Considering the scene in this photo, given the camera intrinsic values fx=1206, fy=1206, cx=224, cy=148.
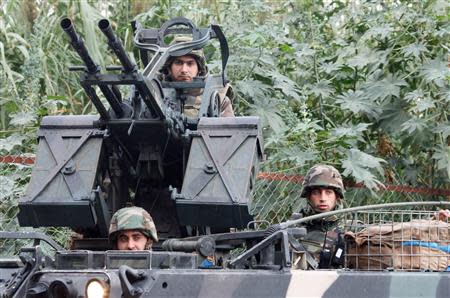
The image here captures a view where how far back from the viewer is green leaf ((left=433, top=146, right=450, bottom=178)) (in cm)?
1119

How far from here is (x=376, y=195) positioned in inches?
432

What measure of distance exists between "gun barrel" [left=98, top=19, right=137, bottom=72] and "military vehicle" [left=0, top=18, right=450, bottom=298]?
0.04 ft

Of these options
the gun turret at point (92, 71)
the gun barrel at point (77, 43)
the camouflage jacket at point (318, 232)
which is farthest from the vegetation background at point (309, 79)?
the gun barrel at point (77, 43)

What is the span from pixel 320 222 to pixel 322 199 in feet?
0.65

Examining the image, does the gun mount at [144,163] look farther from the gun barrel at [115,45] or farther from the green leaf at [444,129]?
the green leaf at [444,129]

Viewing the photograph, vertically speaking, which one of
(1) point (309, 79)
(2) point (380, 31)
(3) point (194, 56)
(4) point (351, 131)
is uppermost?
(2) point (380, 31)

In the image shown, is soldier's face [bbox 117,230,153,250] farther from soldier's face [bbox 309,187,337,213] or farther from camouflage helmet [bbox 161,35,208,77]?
camouflage helmet [bbox 161,35,208,77]

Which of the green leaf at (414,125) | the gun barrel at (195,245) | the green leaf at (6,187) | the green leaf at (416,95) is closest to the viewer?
the gun barrel at (195,245)

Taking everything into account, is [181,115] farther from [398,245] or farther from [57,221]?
[398,245]

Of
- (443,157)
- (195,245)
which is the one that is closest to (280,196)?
(443,157)

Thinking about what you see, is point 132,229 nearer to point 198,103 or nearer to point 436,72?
point 198,103

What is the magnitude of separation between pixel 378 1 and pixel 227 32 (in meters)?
1.66

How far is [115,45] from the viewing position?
7.07m

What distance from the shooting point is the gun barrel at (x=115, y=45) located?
6961mm
